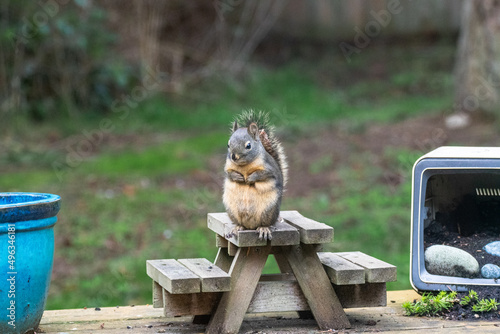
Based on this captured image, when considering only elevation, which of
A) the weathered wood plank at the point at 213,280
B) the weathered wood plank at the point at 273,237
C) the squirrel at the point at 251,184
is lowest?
the weathered wood plank at the point at 213,280

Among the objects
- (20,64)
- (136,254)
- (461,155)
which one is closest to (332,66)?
(20,64)

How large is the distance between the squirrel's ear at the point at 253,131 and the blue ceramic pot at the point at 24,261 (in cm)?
88

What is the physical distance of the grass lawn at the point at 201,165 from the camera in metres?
5.45

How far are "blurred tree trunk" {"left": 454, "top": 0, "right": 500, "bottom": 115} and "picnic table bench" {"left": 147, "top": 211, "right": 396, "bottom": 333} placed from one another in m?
4.47

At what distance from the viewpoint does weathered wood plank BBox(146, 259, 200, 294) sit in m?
2.95

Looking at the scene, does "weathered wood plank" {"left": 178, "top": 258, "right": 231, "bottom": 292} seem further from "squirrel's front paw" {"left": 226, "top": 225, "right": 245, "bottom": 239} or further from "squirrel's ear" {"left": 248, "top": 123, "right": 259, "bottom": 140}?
"squirrel's ear" {"left": 248, "top": 123, "right": 259, "bottom": 140}

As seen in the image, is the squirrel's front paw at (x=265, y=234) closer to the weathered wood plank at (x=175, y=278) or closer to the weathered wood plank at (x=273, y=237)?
the weathered wood plank at (x=273, y=237)

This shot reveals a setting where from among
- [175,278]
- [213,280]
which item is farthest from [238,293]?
[175,278]

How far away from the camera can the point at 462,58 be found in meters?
7.54

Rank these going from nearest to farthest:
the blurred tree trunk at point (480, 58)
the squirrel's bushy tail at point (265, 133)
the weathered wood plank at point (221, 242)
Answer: the squirrel's bushy tail at point (265, 133) < the weathered wood plank at point (221, 242) < the blurred tree trunk at point (480, 58)

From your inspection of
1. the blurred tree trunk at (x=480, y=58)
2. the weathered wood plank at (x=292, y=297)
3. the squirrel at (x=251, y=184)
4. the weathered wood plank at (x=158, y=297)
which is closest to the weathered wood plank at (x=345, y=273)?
the weathered wood plank at (x=292, y=297)

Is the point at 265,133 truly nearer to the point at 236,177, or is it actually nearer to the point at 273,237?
the point at 236,177

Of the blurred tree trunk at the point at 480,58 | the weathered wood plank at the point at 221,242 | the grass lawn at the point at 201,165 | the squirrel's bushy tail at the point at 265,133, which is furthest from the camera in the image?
the blurred tree trunk at the point at 480,58

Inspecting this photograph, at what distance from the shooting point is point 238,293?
313 centimetres
